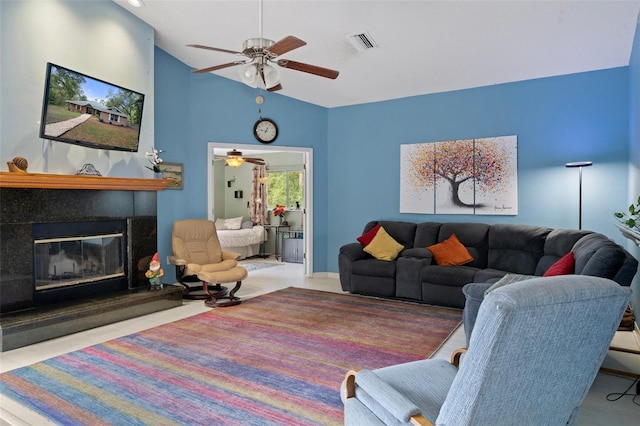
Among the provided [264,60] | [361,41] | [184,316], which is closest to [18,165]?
[184,316]

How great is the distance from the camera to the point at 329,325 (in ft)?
13.7

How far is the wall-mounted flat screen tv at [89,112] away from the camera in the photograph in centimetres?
379

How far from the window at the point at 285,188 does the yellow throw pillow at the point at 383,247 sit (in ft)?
14.8

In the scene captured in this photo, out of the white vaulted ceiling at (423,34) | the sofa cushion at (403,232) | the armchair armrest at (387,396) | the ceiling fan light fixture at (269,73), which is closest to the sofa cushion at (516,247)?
the sofa cushion at (403,232)

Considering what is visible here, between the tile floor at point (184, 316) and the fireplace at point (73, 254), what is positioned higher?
A: the fireplace at point (73, 254)

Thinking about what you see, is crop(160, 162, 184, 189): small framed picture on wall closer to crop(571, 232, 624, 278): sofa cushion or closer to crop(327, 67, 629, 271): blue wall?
crop(327, 67, 629, 271): blue wall

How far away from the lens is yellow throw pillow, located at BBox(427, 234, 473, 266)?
5121 mm

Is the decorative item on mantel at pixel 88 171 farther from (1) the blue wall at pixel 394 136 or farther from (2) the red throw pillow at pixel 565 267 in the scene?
(2) the red throw pillow at pixel 565 267

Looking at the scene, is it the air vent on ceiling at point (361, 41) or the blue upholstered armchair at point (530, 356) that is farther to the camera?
the air vent on ceiling at point (361, 41)

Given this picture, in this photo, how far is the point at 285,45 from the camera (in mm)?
3029

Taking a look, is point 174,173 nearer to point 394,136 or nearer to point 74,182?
point 74,182

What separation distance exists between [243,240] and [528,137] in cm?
598

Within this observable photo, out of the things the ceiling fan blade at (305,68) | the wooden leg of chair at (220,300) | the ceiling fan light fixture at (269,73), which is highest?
the ceiling fan blade at (305,68)

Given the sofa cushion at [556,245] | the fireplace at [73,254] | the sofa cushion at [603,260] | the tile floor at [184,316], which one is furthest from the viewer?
the sofa cushion at [556,245]
